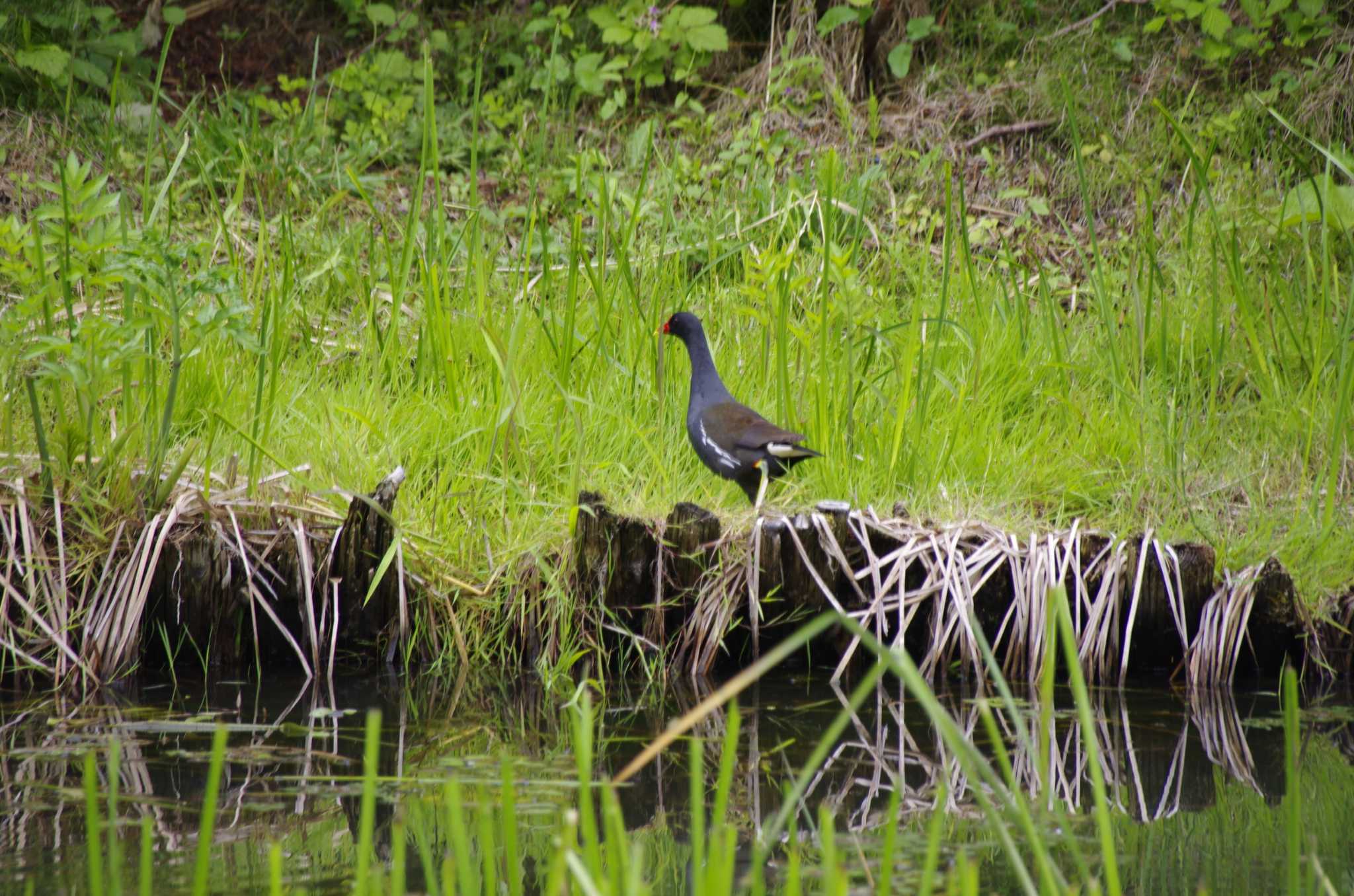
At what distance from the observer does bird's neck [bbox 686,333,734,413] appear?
3.70 metres

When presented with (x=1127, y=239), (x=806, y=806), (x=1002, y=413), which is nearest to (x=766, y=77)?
(x=1127, y=239)

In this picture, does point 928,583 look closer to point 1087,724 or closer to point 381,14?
point 1087,724

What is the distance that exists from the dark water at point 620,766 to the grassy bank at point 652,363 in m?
0.44

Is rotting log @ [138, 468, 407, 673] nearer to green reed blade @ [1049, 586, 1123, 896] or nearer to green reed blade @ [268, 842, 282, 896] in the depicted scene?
green reed blade @ [268, 842, 282, 896]

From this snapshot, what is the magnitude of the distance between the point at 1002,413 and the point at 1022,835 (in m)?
2.03

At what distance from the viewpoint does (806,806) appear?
232 centimetres

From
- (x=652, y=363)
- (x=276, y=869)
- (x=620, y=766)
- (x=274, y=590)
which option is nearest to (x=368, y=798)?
(x=276, y=869)

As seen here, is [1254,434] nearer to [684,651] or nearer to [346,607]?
[684,651]

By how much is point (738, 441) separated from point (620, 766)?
1103 millimetres

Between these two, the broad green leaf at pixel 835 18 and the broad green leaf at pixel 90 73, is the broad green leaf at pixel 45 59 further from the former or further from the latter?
the broad green leaf at pixel 835 18

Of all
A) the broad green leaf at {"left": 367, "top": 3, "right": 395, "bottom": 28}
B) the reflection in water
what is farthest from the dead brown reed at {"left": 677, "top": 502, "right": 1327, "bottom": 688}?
the broad green leaf at {"left": 367, "top": 3, "right": 395, "bottom": 28}

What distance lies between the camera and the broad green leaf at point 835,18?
618cm

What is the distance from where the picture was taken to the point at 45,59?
18.7 feet

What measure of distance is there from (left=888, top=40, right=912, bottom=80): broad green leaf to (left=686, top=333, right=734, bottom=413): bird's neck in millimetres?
3252
